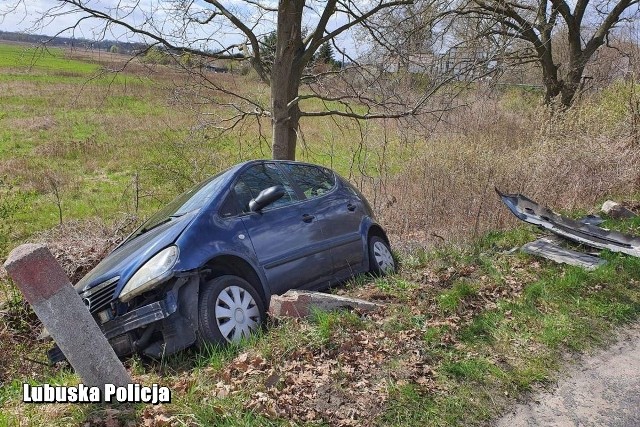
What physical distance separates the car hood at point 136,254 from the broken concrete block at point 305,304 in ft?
3.58

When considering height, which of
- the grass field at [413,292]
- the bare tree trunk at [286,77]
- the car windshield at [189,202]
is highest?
the bare tree trunk at [286,77]

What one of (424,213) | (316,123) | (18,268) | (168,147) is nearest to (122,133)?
(316,123)

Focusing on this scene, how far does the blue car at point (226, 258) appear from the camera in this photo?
4.11 m

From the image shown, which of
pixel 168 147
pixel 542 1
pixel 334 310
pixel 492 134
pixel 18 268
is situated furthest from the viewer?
pixel 492 134

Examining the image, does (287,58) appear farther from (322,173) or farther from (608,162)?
(608,162)

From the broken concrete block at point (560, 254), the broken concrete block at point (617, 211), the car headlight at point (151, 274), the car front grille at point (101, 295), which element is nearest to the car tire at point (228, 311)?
the car headlight at point (151, 274)

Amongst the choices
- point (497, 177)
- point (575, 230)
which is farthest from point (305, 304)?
point (497, 177)

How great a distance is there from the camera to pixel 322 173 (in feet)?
21.7

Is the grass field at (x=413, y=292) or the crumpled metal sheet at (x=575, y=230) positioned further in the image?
the crumpled metal sheet at (x=575, y=230)

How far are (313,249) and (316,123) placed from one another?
1473 centimetres

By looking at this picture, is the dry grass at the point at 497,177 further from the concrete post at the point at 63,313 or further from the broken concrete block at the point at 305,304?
the concrete post at the point at 63,313

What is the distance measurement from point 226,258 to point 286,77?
522cm

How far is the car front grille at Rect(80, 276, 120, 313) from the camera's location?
13.8 feet

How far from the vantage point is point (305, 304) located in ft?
15.0
